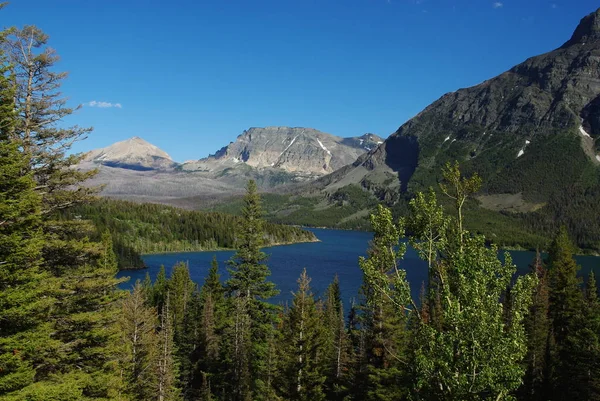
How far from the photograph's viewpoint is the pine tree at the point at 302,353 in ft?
101

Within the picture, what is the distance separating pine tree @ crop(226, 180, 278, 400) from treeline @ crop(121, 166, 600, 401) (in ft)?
0.41

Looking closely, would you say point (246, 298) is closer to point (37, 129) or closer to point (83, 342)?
point (83, 342)

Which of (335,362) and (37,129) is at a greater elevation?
(37,129)

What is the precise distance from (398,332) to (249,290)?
13.9 meters

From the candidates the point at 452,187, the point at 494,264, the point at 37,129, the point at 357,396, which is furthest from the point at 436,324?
the point at 357,396

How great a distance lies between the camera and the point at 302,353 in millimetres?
31328

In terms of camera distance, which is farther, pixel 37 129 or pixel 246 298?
pixel 246 298

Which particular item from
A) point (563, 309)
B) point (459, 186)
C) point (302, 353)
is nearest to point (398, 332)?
point (302, 353)

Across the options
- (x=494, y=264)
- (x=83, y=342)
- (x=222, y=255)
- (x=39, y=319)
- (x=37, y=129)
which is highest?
(x=37, y=129)

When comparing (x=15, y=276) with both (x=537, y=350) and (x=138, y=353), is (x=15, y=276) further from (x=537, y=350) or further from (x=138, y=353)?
(x=537, y=350)

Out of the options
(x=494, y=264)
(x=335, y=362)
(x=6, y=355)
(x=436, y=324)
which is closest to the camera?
(x=6, y=355)

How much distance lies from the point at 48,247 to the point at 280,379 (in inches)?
782

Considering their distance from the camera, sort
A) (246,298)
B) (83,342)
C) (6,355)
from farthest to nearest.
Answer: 1. (246,298)
2. (83,342)
3. (6,355)

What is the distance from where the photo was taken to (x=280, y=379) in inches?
1236
